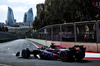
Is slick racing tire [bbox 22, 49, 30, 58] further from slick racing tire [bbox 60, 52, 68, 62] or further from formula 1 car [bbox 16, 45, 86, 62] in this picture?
slick racing tire [bbox 60, 52, 68, 62]

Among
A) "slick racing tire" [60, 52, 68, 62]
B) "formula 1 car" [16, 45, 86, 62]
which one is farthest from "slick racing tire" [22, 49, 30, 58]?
"slick racing tire" [60, 52, 68, 62]

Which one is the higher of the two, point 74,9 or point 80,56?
point 74,9

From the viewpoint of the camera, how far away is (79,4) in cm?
3553

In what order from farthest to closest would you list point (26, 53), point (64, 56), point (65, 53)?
point (26, 53), point (64, 56), point (65, 53)

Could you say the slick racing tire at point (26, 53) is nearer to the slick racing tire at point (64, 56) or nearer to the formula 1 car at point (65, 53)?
the formula 1 car at point (65, 53)

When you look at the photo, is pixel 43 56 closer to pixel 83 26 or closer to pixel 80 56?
pixel 80 56

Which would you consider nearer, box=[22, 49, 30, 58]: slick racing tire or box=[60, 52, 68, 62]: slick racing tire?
box=[60, 52, 68, 62]: slick racing tire

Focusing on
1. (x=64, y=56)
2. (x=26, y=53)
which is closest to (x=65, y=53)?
(x=64, y=56)

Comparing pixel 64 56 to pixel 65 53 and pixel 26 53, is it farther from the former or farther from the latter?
pixel 26 53

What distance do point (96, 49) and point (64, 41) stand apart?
5114 millimetres

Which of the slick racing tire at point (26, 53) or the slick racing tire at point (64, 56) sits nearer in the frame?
the slick racing tire at point (64, 56)

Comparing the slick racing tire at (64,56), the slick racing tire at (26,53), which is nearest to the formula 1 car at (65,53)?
the slick racing tire at (64,56)

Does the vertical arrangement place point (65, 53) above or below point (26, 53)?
above

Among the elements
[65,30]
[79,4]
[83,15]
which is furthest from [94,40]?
[83,15]
